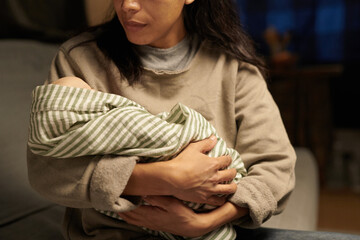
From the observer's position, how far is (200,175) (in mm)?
813

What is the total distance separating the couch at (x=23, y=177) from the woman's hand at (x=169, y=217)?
13.3 inches

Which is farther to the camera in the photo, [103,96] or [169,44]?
[169,44]

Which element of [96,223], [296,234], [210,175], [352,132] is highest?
[210,175]

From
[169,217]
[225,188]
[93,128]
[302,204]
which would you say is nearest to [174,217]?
[169,217]

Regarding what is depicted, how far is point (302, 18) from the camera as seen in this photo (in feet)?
13.4

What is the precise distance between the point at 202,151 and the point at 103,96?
8.5 inches

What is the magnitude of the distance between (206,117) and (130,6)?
11.9 inches

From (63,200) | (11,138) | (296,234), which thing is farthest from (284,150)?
(11,138)

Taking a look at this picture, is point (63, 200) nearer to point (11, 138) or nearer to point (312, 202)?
point (11, 138)

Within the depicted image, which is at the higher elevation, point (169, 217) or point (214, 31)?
point (214, 31)

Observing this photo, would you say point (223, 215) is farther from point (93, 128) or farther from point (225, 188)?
point (93, 128)

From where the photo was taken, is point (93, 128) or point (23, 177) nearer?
point (93, 128)

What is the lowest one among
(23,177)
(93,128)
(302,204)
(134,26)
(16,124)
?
(302,204)

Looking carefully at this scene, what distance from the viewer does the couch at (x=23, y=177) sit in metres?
1.16
